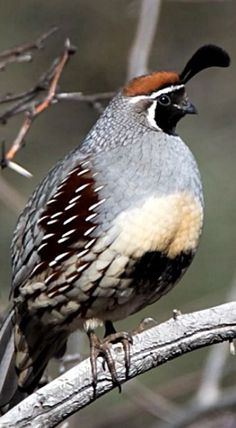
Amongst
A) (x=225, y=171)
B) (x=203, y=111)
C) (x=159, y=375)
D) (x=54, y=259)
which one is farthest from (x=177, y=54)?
(x=54, y=259)

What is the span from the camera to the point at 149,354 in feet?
14.8

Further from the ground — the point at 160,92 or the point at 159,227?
the point at 160,92

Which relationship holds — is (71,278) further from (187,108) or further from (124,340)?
(187,108)

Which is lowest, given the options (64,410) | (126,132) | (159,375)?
(159,375)

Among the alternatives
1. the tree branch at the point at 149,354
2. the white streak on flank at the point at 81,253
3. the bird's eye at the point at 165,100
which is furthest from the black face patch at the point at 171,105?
the tree branch at the point at 149,354

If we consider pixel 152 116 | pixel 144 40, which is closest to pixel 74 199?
pixel 152 116

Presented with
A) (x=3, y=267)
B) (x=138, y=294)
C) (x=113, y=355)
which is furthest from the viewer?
(x=3, y=267)

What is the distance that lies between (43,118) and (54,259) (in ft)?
17.4

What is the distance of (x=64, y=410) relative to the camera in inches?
175

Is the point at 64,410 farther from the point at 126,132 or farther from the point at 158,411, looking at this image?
the point at 158,411

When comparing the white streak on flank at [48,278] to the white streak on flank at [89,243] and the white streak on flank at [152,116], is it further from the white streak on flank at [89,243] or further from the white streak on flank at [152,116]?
the white streak on flank at [152,116]

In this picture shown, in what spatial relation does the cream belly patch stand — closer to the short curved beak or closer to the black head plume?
the short curved beak

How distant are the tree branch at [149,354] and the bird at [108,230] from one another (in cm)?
32

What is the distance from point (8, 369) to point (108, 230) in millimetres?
806
